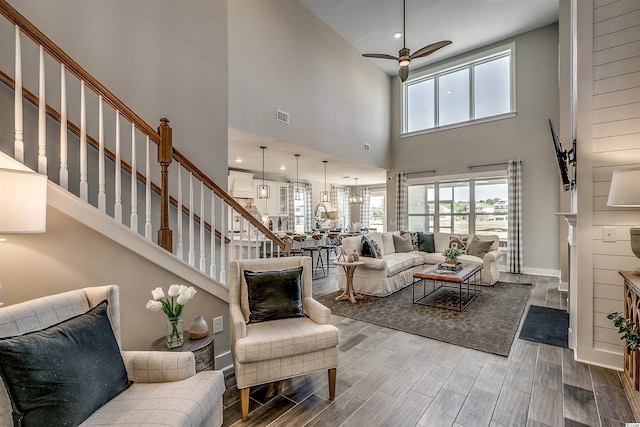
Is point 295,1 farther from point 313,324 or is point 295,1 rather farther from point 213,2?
point 313,324

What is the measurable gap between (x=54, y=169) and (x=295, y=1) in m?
4.80

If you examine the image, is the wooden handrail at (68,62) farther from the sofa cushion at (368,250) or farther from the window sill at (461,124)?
the window sill at (461,124)

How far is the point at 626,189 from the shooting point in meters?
2.08

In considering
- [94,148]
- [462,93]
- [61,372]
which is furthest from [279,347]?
[462,93]

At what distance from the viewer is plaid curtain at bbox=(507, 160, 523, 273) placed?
252 inches

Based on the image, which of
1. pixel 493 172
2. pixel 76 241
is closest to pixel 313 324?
pixel 76 241

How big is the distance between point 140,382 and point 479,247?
236 inches

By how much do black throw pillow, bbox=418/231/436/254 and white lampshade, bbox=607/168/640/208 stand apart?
4363mm

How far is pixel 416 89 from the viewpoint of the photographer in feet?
26.6

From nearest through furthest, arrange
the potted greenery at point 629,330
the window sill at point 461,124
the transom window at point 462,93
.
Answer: the potted greenery at point 629,330
the window sill at point 461,124
the transom window at point 462,93

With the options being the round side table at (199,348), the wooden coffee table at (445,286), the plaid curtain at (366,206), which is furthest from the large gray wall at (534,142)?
the round side table at (199,348)

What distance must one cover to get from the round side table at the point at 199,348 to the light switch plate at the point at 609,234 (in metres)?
3.34

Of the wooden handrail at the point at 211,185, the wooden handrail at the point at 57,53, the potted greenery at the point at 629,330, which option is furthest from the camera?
the wooden handrail at the point at 211,185

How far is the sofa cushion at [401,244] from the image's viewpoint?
6.27 metres
